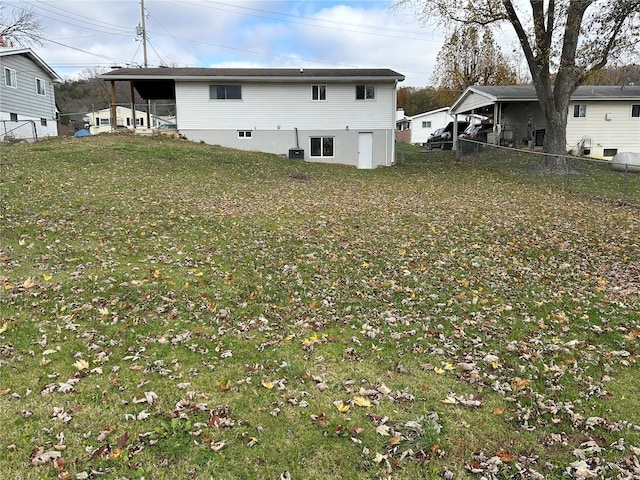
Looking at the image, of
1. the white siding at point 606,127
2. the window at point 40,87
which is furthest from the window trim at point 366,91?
the window at point 40,87

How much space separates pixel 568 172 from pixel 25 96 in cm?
3115

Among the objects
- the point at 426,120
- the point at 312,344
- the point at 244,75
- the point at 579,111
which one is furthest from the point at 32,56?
the point at 426,120

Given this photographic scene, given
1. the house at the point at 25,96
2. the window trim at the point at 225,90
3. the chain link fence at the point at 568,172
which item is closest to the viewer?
the chain link fence at the point at 568,172

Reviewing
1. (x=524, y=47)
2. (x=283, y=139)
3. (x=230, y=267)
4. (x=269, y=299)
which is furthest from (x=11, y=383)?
(x=283, y=139)

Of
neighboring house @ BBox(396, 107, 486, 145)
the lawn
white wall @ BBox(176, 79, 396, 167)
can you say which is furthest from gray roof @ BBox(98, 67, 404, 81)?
neighboring house @ BBox(396, 107, 486, 145)

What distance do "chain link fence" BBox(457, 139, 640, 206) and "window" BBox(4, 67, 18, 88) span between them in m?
27.1

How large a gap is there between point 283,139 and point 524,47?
1232 centimetres

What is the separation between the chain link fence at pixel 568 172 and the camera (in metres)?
14.9

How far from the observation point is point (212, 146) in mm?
24109

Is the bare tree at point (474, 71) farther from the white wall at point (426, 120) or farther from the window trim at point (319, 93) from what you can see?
the window trim at point (319, 93)

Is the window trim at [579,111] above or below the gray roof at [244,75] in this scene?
below

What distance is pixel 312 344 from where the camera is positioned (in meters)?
4.96

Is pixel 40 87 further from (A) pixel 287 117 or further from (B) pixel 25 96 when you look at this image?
(A) pixel 287 117

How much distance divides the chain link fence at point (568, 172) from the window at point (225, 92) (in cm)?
1290
